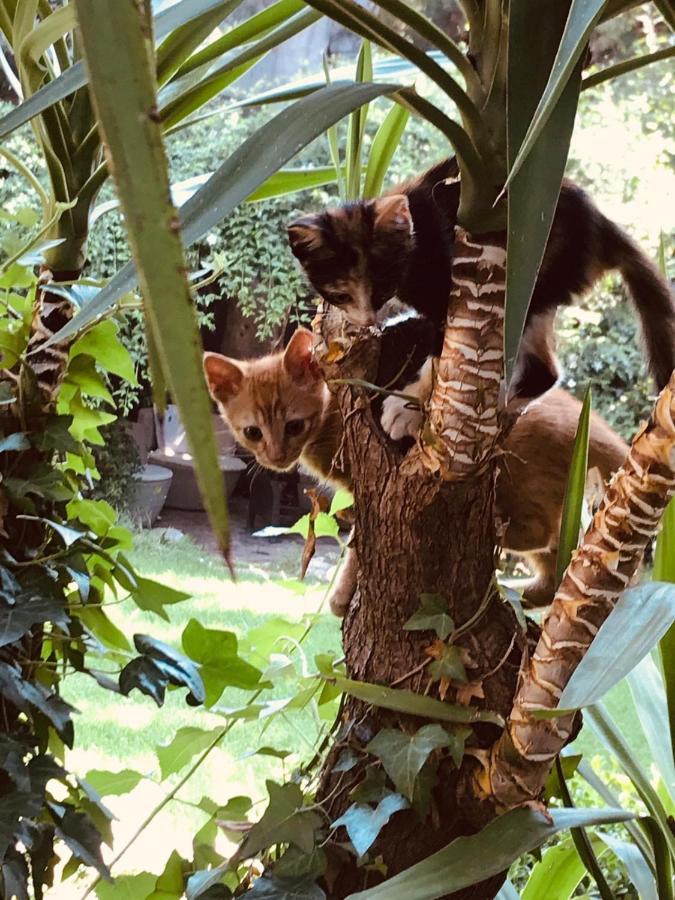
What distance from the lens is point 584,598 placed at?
55 cm

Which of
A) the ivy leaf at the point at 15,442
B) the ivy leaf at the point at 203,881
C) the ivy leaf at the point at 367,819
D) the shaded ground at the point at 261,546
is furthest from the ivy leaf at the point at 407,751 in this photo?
the shaded ground at the point at 261,546

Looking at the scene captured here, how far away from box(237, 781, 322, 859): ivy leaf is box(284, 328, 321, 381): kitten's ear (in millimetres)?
561

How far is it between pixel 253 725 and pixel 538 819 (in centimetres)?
76

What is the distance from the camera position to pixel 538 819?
0.60m

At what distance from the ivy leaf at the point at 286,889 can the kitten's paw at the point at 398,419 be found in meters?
0.39

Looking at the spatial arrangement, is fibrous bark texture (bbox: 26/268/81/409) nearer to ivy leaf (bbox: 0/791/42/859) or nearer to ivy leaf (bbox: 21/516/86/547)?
ivy leaf (bbox: 21/516/86/547)

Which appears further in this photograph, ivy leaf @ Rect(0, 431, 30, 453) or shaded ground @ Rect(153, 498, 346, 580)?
shaded ground @ Rect(153, 498, 346, 580)

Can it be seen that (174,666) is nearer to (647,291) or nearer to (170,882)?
(170,882)

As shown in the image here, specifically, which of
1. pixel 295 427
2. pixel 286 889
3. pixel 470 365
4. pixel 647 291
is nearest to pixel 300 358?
pixel 295 427

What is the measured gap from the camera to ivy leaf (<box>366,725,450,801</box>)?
632mm

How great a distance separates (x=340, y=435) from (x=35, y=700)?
0.48 meters

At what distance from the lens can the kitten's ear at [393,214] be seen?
100 centimetres

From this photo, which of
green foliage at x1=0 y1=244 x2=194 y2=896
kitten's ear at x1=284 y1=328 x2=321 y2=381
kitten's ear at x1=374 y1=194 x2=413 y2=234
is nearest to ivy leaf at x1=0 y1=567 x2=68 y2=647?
green foliage at x1=0 y1=244 x2=194 y2=896

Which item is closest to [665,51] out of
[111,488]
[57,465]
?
[57,465]
